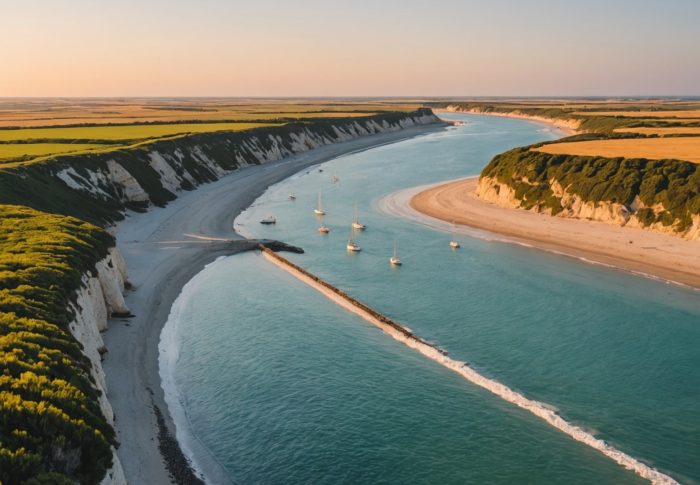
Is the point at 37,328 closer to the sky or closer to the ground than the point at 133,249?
closer to the sky

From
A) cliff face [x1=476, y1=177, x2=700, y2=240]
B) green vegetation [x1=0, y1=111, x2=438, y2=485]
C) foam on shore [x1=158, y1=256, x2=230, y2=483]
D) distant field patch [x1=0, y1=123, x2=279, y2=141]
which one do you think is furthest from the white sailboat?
distant field patch [x1=0, y1=123, x2=279, y2=141]

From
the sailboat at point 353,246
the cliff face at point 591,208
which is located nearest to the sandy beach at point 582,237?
the cliff face at point 591,208

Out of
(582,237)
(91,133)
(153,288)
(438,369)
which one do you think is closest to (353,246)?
(153,288)

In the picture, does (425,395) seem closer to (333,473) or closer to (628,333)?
(333,473)

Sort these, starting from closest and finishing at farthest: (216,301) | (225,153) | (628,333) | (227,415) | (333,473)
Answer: (333,473) < (227,415) < (628,333) < (216,301) < (225,153)

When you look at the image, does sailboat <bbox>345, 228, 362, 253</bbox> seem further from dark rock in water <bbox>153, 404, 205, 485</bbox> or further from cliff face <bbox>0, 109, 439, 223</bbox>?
dark rock in water <bbox>153, 404, 205, 485</bbox>

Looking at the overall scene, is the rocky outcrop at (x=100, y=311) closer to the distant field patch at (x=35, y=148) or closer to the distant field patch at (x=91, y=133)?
the distant field patch at (x=35, y=148)

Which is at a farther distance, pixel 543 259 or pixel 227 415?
pixel 543 259

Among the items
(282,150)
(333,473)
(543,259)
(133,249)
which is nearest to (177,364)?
(333,473)
